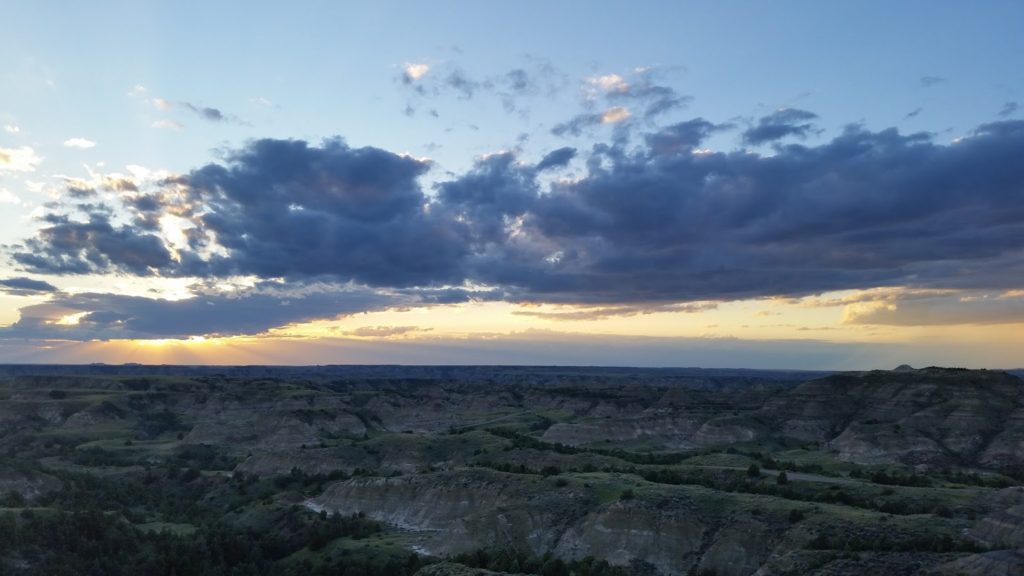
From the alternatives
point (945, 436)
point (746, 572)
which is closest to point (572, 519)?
point (746, 572)

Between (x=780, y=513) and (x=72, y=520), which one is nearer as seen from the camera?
(x=780, y=513)

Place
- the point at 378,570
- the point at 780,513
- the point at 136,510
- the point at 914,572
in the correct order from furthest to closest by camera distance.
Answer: the point at 136,510
the point at 378,570
the point at 780,513
the point at 914,572

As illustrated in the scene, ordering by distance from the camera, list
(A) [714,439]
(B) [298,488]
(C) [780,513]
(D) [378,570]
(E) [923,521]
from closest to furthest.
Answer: (E) [923,521]
(C) [780,513]
(D) [378,570]
(B) [298,488]
(A) [714,439]

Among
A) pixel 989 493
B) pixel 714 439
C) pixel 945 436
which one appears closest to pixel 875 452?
pixel 945 436

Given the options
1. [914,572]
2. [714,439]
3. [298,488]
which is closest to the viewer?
[914,572]

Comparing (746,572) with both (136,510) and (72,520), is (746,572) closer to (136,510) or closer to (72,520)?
(72,520)

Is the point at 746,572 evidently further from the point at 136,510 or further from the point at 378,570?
the point at 136,510

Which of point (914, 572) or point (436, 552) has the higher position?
point (914, 572)
